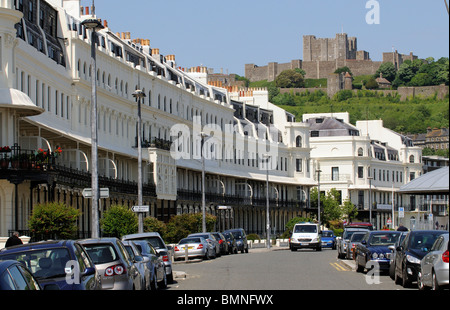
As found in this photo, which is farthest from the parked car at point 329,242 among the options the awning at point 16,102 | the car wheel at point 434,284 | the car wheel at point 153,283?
the car wheel at point 434,284

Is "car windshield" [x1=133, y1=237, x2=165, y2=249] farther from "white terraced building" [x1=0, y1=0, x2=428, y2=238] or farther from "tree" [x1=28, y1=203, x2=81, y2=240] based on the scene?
"tree" [x1=28, y1=203, x2=81, y2=240]

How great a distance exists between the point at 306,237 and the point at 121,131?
17.7 m

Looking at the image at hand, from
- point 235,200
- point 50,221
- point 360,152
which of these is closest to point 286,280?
point 50,221

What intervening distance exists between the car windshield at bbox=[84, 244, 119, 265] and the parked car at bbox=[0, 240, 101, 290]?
2.83 metres

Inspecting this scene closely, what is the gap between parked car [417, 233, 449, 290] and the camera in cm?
1961

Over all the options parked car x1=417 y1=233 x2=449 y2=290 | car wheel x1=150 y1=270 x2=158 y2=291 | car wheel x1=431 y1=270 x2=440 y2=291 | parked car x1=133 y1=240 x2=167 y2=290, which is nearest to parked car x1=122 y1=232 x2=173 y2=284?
parked car x1=133 y1=240 x2=167 y2=290

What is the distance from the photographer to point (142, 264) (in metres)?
23.4

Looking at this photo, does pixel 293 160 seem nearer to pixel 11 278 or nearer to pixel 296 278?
pixel 296 278

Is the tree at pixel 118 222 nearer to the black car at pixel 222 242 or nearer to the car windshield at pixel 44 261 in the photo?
the black car at pixel 222 242

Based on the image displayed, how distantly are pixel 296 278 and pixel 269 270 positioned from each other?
18.9 feet

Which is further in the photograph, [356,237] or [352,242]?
[356,237]

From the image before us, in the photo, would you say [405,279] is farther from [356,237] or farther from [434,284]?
[356,237]

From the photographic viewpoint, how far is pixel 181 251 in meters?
49.5

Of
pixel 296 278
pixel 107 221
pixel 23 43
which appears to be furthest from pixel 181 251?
pixel 296 278
